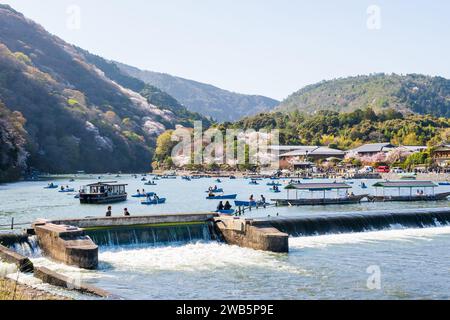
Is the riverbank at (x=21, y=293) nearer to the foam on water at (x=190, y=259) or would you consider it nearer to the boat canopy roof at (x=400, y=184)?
the foam on water at (x=190, y=259)

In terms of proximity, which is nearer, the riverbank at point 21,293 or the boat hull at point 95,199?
the riverbank at point 21,293

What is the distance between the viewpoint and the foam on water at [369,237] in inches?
1545

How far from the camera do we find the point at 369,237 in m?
42.2

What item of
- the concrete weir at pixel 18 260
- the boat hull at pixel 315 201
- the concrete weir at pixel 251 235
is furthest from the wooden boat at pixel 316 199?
the concrete weir at pixel 18 260

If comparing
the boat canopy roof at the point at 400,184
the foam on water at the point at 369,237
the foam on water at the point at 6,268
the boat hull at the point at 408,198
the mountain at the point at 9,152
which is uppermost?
the mountain at the point at 9,152

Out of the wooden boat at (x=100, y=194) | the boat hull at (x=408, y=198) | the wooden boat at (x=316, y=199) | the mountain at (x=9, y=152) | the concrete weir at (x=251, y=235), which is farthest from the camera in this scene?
the mountain at (x=9, y=152)

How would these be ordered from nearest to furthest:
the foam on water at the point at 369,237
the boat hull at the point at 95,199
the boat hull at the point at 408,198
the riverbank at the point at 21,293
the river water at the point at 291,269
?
the riverbank at the point at 21,293
the river water at the point at 291,269
the foam on water at the point at 369,237
the boat hull at the point at 95,199
the boat hull at the point at 408,198

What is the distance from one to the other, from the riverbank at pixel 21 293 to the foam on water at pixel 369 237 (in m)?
19.4

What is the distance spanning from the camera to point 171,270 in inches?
1192

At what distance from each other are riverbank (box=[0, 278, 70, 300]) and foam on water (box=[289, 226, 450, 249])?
19391 mm

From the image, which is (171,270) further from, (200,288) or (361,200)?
(361,200)

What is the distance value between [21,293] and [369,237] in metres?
27.8

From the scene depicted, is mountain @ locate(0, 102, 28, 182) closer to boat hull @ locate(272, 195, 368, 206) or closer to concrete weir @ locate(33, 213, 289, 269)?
boat hull @ locate(272, 195, 368, 206)
